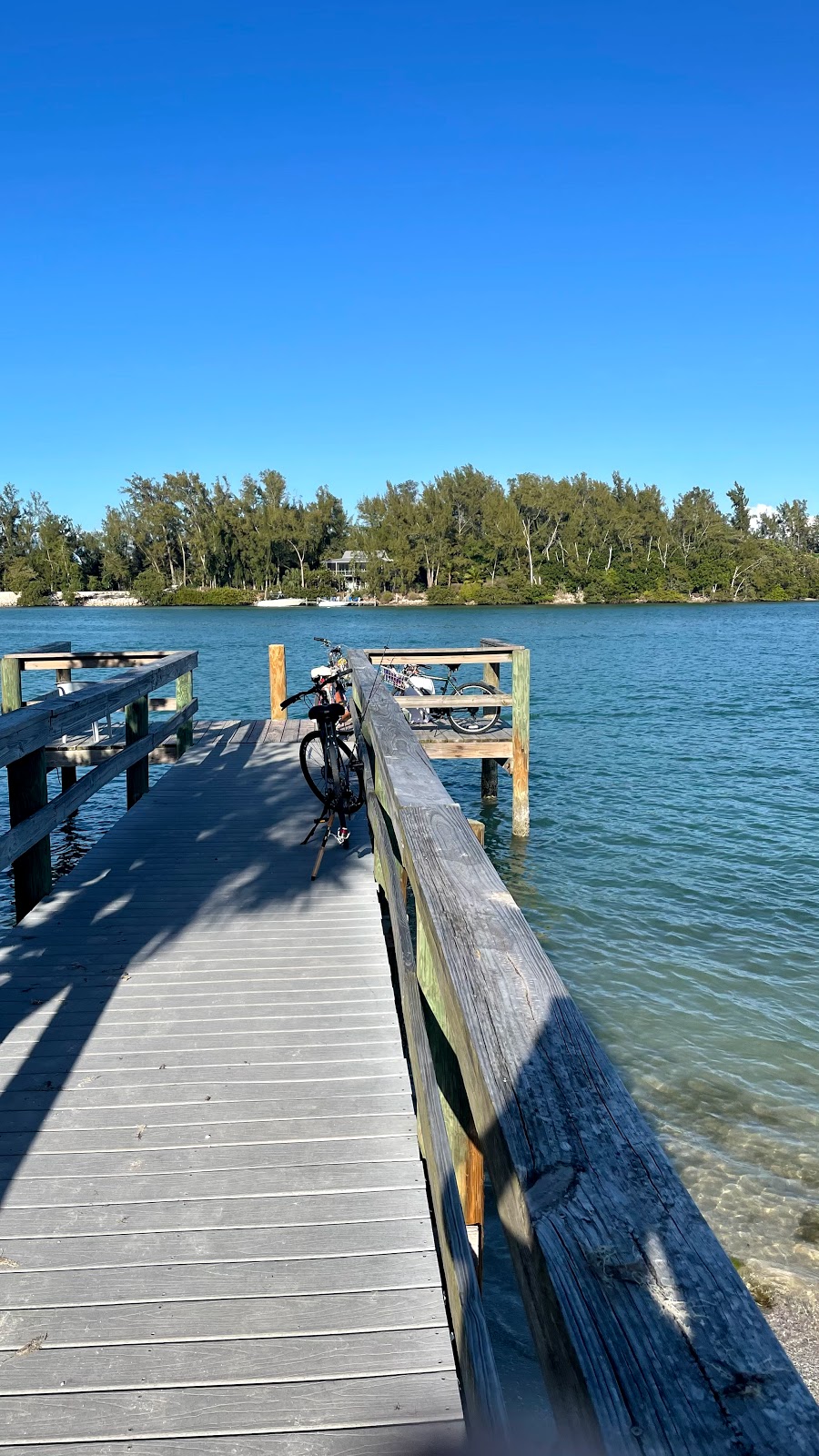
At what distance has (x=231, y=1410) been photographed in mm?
2105

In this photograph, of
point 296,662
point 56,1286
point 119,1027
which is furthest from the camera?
point 296,662

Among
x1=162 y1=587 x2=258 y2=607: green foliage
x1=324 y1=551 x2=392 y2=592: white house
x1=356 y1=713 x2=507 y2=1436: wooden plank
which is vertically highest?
x1=324 y1=551 x2=392 y2=592: white house

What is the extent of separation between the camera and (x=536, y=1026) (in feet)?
5.10

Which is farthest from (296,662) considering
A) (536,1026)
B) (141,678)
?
(536,1026)

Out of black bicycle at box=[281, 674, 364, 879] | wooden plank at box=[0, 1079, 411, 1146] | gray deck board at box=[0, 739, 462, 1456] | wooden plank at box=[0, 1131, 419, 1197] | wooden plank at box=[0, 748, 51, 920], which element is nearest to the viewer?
gray deck board at box=[0, 739, 462, 1456]

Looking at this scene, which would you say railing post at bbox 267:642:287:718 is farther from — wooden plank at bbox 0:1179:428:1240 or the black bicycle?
wooden plank at bbox 0:1179:428:1240

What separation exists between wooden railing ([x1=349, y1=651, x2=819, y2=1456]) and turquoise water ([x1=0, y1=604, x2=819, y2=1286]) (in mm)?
3463

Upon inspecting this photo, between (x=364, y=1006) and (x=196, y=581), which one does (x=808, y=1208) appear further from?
(x=196, y=581)

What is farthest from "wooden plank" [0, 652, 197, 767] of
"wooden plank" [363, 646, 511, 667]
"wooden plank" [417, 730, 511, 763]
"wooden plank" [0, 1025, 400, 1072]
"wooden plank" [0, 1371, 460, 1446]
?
"wooden plank" [363, 646, 511, 667]

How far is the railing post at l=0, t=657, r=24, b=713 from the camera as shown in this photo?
888 cm

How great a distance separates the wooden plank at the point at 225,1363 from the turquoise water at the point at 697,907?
9.16 ft

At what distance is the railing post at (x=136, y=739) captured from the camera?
8305 mm

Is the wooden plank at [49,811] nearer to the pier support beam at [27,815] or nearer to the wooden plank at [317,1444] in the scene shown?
the pier support beam at [27,815]

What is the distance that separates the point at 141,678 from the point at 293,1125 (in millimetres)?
4541
